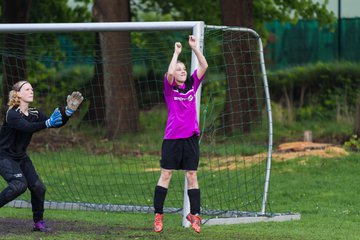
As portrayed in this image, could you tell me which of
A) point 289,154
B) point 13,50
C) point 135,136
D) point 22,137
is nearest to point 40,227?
point 22,137

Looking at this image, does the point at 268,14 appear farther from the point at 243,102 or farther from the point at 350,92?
the point at 243,102

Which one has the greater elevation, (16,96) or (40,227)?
(16,96)

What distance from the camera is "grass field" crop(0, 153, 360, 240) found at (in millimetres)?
10367

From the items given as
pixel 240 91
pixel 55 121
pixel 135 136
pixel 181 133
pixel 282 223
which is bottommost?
pixel 135 136

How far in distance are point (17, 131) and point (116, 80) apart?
9.17 m

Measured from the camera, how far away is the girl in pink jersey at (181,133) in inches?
401

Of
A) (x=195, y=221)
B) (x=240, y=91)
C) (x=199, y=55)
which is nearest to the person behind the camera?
(x=195, y=221)

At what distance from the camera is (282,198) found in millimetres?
14320

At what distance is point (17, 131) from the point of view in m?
10.5

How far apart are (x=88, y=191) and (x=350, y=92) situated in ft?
36.6

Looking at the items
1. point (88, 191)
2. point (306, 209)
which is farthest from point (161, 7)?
→ point (306, 209)

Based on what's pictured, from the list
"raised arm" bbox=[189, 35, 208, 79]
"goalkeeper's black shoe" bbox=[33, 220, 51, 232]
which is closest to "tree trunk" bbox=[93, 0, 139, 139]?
"goalkeeper's black shoe" bbox=[33, 220, 51, 232]

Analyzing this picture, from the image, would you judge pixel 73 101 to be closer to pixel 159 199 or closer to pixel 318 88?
pixel 159 199

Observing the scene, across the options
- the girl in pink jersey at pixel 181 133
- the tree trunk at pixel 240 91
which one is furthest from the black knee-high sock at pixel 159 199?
the tree trunk at pixel 240 91
